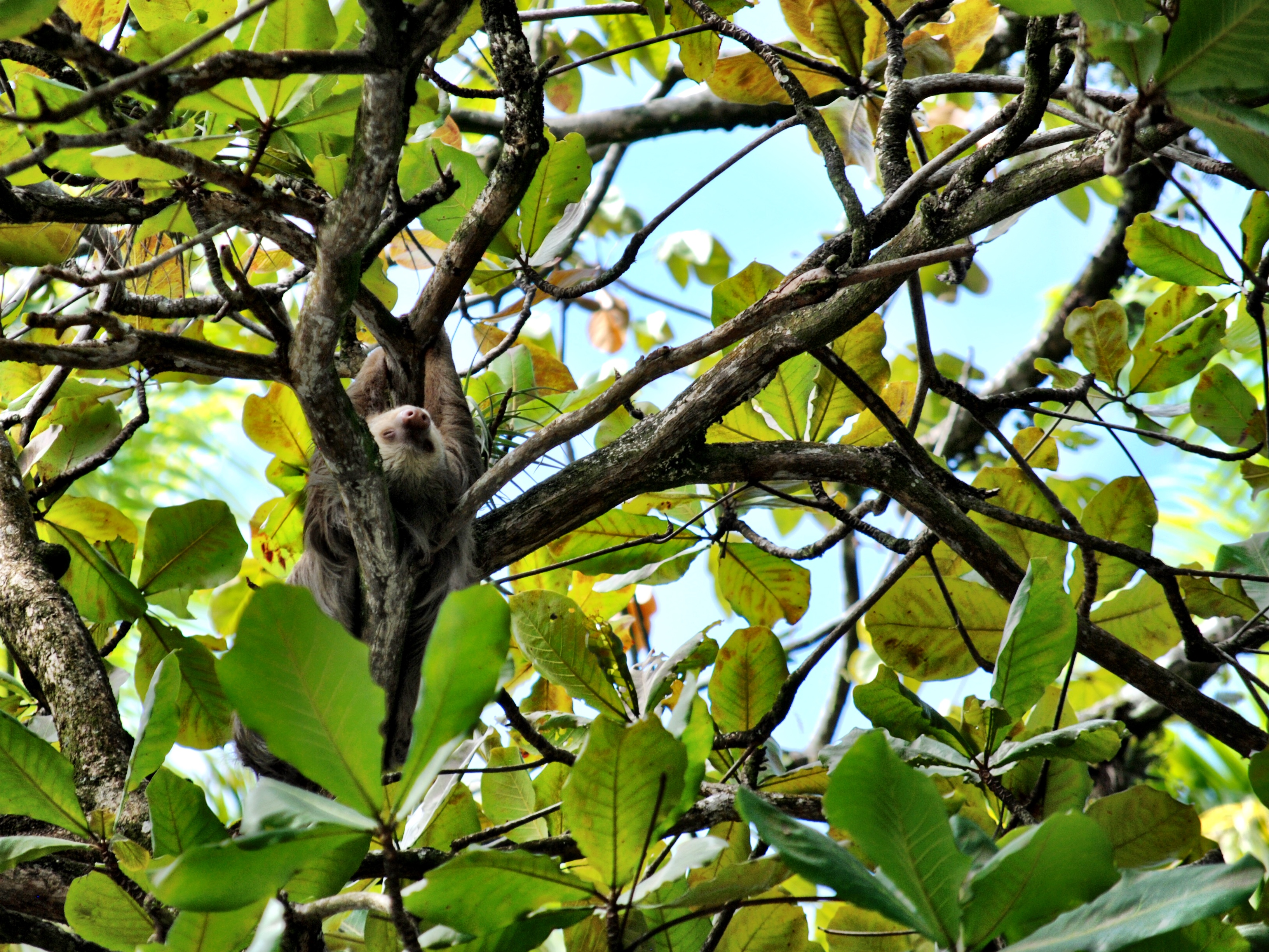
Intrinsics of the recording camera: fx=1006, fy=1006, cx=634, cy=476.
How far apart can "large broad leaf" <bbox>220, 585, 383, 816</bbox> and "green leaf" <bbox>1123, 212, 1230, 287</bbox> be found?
1.78 meters

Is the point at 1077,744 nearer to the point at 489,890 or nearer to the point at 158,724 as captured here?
the point at 489,890

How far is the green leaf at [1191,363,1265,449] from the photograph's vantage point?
84.7 inches

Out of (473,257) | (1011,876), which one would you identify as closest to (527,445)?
(473,257)

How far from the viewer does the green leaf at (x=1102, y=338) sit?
221 centimetres

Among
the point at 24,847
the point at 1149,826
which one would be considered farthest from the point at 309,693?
the point at 1149,826

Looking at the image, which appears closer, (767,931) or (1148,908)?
(1148,908)

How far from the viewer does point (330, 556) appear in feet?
10.5

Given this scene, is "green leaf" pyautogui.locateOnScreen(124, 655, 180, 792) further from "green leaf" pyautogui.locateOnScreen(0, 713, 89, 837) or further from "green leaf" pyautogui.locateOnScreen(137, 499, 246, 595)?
"green leaf" pyautogui.locateOnScreen(137, 499, 246, 595)

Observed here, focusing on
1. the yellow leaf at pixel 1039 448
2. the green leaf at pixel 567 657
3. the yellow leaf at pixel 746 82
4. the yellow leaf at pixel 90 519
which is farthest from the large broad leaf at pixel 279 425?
the yellow leaf at pixel 1039 448

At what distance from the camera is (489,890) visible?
1085 mm

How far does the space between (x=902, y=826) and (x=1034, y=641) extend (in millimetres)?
517

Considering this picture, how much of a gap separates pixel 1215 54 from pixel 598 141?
291 cm

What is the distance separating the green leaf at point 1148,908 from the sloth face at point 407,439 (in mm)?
2129

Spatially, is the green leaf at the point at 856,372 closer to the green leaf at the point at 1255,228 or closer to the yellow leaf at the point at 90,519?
the green leaf at the point at 1255,228
